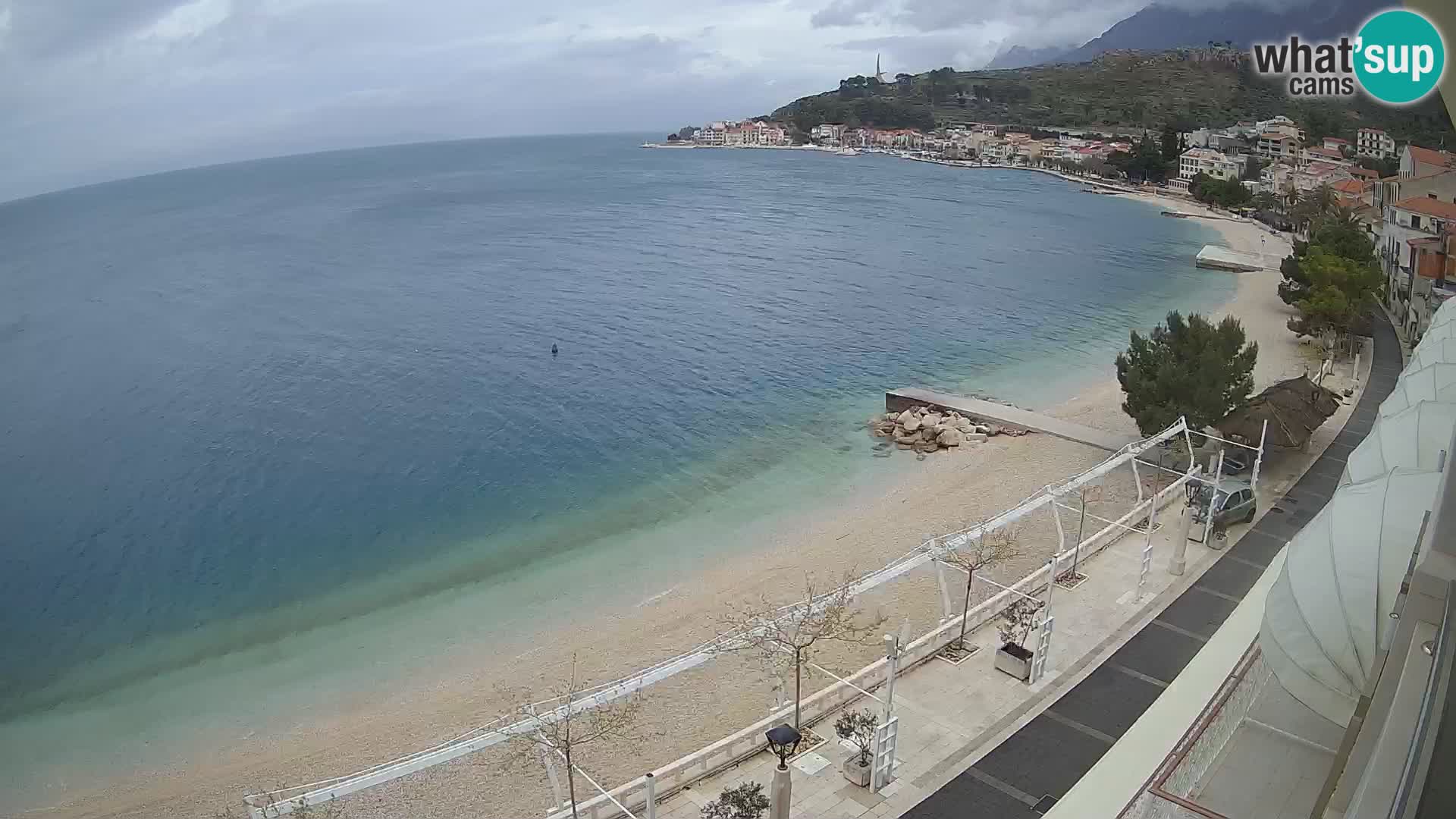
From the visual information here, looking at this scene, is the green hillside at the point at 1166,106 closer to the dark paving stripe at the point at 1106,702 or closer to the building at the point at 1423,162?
the building at the point at 1423,162

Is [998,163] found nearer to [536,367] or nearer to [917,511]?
[536,367]

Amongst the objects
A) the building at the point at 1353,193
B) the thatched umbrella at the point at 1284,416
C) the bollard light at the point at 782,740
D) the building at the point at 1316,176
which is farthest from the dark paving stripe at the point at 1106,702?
the building at the point at 1316,176

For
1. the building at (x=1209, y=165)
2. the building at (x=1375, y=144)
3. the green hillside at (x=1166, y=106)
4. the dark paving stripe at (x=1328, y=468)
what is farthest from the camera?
the green hillside at (x=1166, y=106)

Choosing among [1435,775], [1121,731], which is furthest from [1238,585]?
[1435,775]

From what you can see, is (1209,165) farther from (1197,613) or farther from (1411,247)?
(1197,613)

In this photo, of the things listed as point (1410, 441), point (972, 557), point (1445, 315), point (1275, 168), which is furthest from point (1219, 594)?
point (1275, 168)

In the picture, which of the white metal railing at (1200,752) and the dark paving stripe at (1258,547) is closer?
the white metal railing at (1200,752)
